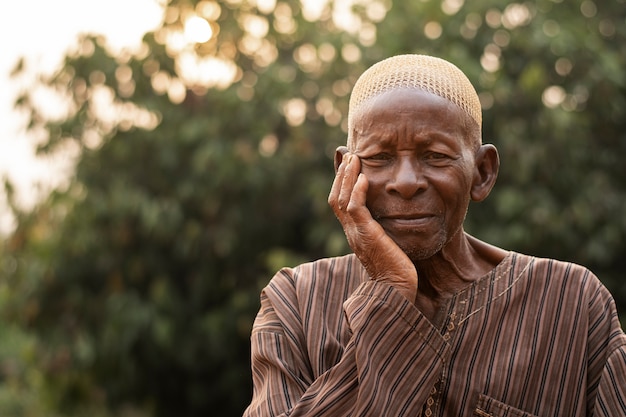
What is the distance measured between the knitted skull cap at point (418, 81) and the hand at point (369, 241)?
5.9 inches

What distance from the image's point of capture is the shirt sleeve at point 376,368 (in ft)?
7.44

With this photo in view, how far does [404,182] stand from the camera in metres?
2.34

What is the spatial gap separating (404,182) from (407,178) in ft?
0.04

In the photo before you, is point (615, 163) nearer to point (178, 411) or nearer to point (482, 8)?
point (482, 8)

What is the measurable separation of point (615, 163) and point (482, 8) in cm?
158

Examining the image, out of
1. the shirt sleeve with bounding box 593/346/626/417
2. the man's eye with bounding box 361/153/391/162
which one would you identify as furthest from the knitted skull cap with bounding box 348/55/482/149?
the shirt sleeve with bounding box 593/346/626/417

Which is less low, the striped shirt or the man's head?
the man's head

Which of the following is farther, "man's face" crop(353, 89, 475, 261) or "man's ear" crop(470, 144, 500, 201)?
"man's ear" crop(470, 144, 500, 201)

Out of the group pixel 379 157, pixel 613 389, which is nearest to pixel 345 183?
pixel 379 157

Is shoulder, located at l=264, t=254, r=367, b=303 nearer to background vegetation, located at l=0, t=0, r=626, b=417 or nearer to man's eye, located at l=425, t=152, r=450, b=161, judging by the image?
man's eye, located at l=425, t=152, r=450, b=161

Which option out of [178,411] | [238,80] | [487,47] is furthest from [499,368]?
[178,411]

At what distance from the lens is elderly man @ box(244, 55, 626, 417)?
2309 millimetres

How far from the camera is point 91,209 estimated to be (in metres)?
7.58

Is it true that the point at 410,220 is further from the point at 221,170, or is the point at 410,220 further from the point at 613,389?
the point at 221,170
